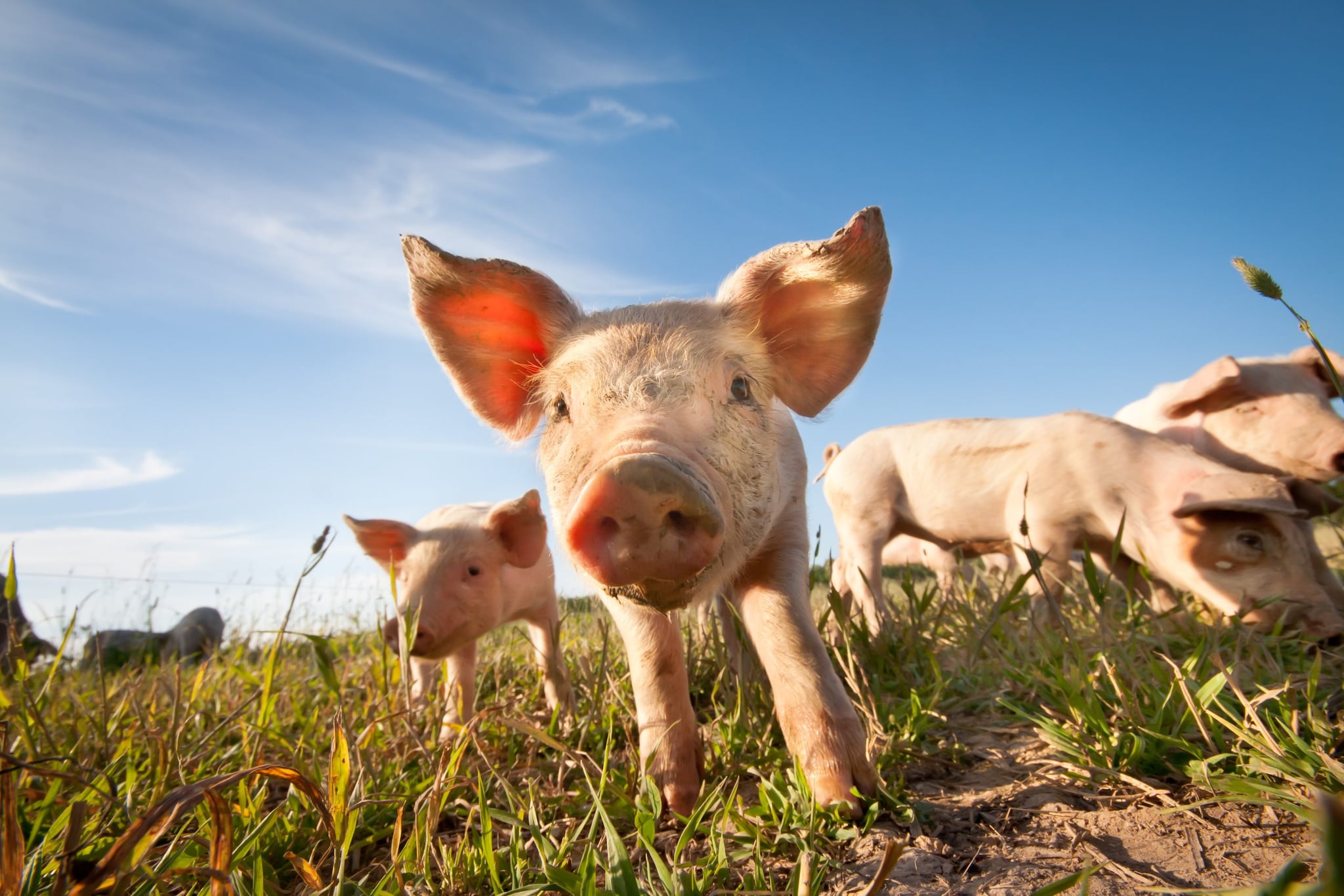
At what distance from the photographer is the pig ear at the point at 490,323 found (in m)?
3.14

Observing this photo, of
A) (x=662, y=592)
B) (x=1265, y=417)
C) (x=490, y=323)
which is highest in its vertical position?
(x=490, y=323)

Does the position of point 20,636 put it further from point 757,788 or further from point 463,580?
point 757,788

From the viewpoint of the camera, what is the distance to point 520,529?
461 cm

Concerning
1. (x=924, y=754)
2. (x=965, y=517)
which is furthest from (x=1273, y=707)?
(x=965, y=517)

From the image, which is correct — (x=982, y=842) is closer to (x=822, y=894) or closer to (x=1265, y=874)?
(x=822, y=894)

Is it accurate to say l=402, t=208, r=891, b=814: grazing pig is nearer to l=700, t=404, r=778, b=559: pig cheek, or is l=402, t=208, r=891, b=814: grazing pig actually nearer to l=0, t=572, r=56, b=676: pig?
l=700, t=404, r=778, b=559: pig cheek

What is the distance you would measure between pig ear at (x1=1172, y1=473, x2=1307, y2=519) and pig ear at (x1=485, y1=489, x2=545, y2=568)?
369 centimetres

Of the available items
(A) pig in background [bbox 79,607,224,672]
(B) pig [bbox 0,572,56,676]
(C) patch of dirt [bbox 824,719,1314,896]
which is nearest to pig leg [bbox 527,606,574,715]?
(C) patch of dirt [bbox 824,719,1314,896]

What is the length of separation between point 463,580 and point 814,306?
247 centimetres

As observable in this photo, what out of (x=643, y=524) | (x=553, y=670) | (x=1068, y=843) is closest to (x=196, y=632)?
(x=553, y=670)

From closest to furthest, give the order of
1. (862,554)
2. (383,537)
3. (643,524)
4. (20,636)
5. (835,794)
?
1. (643,524)
2. (835,794)
3. (383,537)
4. (20,636)
5. (862,554)

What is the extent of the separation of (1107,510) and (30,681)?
5.98m

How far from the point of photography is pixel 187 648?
10148 millimetres

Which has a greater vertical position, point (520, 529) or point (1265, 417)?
point (1265, 417)
